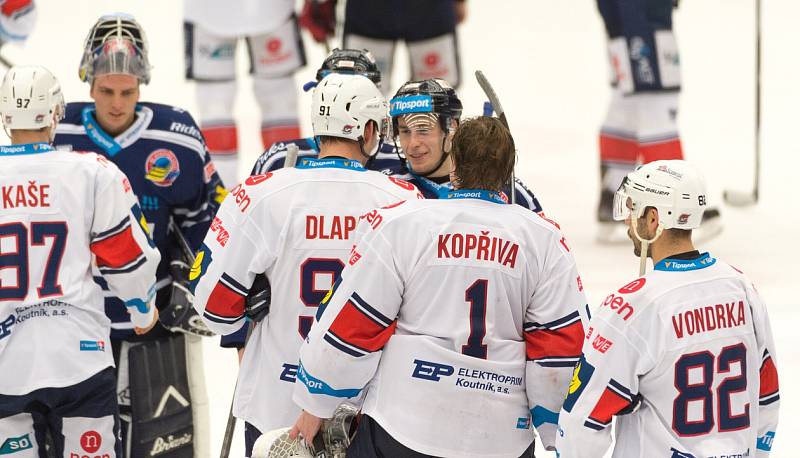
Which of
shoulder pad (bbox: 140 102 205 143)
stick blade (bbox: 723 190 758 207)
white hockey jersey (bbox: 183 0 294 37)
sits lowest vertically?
stick blade (bbox: 723 190 758 207)

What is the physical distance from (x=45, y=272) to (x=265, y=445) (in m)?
0.68

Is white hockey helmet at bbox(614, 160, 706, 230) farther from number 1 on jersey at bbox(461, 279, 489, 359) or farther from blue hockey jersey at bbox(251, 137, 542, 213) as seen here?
blue hockey jersey at bbox(251, 137, 542, 213)

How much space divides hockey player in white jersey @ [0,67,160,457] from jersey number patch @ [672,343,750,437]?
128 cm

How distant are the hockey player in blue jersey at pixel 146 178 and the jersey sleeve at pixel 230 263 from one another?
2.46ft

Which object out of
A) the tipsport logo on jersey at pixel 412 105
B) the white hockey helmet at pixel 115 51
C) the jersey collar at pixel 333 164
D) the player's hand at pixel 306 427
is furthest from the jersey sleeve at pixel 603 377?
the white hockey helmet at pixel 115 51

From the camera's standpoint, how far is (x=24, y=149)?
127 inches

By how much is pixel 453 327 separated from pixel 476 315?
5 centimetres

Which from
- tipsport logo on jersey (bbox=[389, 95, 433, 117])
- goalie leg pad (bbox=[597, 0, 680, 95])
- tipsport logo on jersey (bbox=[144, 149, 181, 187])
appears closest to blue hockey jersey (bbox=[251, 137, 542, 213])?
tipsport logo on jersey (bbox=[389, 95, 433, 117])

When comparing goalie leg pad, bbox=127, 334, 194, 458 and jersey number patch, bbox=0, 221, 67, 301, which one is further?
goalie leg pad, bbox=127, 334, 194, 458

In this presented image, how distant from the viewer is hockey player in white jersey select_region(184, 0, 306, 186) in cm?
619

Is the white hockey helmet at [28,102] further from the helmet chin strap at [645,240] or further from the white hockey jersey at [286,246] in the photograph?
the helmet chin strap at [645,240]

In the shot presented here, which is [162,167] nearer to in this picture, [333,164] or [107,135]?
[107,135]

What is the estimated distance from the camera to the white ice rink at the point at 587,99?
6.25 m

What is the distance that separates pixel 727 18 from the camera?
10.5m
